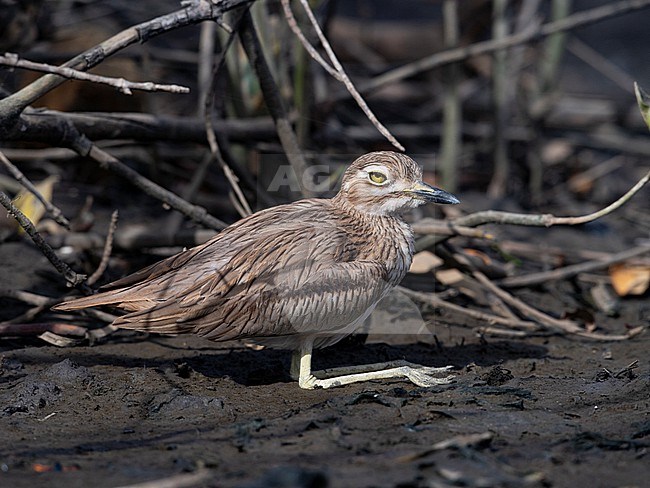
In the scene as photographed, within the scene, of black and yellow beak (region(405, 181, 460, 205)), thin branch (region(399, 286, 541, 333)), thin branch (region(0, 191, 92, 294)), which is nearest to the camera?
thin branch (region(0, 191, 92, 294))

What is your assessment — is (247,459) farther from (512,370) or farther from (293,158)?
(293,158)

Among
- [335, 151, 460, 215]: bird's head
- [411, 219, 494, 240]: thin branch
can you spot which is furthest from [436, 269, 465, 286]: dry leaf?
[335, 151, 460, 215]: bird's head

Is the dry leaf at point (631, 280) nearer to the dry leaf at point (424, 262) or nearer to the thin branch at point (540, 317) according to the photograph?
the thin branch at point (540, 317)

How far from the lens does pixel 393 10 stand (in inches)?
461

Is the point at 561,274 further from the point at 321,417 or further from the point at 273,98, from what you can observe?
the point at 321,417

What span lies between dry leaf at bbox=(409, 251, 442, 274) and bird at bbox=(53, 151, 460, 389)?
0.82m

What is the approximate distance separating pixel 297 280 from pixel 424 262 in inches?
55.8

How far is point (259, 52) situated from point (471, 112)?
14.9 ft

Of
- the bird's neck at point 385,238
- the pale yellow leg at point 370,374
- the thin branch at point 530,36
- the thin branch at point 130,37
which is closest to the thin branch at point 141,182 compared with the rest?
the thin branch at point 130,37

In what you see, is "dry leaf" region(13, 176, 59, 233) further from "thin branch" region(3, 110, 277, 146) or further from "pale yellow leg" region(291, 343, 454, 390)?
"pale yellow leg" region(291, 343, 454, 390)

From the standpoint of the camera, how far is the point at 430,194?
4.48 meters

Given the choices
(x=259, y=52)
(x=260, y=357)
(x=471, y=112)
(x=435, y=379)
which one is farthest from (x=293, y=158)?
(x=471, y=112)

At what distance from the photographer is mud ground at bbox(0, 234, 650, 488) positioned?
300cm

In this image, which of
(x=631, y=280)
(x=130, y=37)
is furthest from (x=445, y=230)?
(x=130, y=37)
